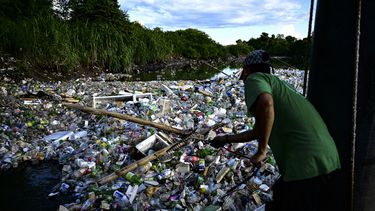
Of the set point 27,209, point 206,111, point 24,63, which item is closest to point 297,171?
point 27,209

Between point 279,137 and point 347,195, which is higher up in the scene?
point 279,137

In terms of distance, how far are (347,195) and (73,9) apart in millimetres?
22416

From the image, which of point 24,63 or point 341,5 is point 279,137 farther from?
point 24,63

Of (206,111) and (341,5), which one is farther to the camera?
(206,111)

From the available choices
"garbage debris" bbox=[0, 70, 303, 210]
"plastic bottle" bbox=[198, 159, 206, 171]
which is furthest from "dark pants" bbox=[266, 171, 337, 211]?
"plastic bottle" bbox=[198, 159, 206, 171]

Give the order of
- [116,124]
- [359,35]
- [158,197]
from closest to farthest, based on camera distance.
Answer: [359,35] < [158,197] < [116,124]

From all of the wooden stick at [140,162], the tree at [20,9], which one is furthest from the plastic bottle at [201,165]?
the tree at [20,9]

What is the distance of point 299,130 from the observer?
93.0 inches

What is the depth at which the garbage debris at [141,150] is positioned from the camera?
14.4ft

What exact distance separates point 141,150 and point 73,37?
12.7 meters

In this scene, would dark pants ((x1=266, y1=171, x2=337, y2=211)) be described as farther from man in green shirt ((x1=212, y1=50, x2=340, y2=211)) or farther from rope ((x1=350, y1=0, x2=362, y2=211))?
rope ((x1=350, y1=0, x2=362, y2=211))

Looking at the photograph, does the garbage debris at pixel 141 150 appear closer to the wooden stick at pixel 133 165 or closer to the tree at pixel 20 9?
the wooden stick at pixel 133 165

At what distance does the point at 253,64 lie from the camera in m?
2.55

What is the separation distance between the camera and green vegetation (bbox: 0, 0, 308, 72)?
1482 cm
